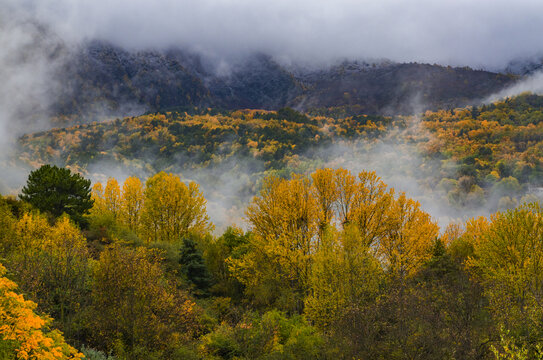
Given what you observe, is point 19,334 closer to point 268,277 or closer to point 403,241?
point 268,277

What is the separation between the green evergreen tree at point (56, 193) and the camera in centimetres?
3878

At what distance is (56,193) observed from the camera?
39.6m

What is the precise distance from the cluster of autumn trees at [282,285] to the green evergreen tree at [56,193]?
2.32 metres

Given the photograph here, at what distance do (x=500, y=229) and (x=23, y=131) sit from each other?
228 metres

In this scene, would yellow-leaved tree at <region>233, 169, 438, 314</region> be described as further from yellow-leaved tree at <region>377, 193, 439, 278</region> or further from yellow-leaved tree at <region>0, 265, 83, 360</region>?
yellow-leaved tree at <region>0, 265, 83, 360</region>

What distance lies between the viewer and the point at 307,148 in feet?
559

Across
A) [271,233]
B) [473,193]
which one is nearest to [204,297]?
[271,233]

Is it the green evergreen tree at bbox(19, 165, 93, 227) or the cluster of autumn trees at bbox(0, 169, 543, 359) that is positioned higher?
the green evergreen tree at bbox(19, 165, 93, 227)

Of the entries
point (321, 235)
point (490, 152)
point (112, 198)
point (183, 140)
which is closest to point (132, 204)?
point (112, 198)

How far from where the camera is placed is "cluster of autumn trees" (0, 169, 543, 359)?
57.4 feet

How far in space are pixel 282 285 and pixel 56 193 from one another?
26982mm

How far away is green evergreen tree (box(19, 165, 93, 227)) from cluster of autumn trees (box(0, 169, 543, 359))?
91.3 inches

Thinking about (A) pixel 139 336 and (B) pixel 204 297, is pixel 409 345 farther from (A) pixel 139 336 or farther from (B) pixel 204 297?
(B) pixel 204 297

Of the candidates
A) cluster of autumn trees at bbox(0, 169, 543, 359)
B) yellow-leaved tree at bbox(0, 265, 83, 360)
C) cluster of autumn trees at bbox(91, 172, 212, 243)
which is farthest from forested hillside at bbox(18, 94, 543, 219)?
yellow-leaved tree at bbox(0, 265, 83, 360)
